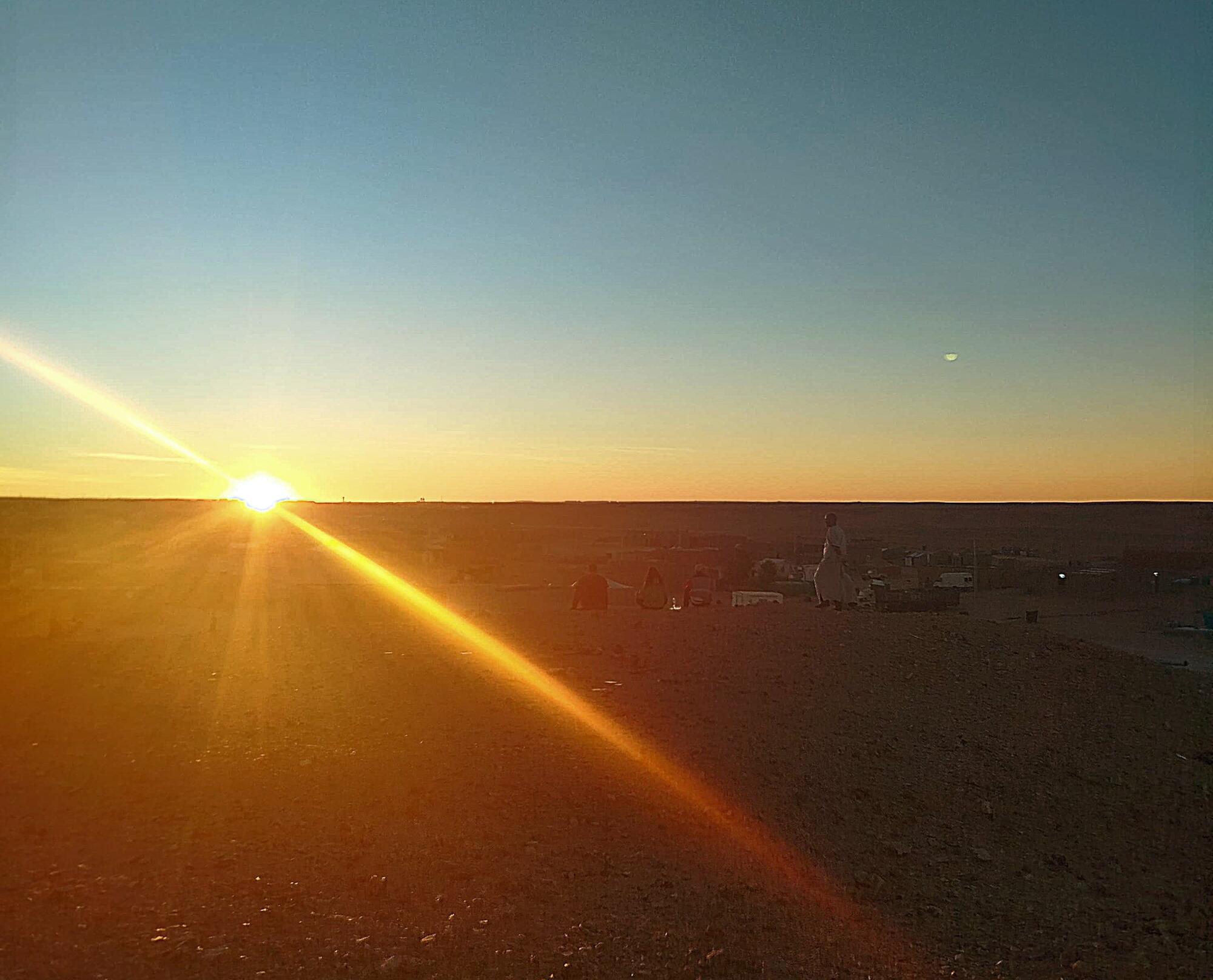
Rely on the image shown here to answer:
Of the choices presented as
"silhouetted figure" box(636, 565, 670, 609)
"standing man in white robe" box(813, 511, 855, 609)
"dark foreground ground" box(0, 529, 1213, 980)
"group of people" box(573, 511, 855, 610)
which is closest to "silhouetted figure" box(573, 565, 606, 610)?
"group of people" box(573, 511, 855, 610)

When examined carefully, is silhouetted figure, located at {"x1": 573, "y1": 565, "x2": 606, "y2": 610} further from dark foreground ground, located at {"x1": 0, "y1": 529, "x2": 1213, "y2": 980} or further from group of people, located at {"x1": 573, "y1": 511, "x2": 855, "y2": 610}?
dark foreground ground, located at {"x1": 0, "y1": 529, "x2": 1213, "y2": 980}

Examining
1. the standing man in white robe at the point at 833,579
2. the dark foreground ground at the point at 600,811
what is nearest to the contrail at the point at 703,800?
the dark foreground ground at the point at 600,811

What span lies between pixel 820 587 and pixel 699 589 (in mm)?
12005

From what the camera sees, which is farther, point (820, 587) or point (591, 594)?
point (591, 594)

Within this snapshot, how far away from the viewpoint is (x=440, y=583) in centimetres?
3134

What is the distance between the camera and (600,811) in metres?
8.47

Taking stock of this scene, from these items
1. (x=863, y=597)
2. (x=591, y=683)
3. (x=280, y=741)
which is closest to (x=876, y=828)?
(x=591, y=683)

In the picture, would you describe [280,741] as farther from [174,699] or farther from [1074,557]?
[1074,557]

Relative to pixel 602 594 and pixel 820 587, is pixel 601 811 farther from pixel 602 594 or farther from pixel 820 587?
pixel 602 594

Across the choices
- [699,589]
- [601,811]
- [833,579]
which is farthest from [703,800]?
[699,589]

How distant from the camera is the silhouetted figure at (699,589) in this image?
22.1 meters

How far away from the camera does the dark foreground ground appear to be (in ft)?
20.8

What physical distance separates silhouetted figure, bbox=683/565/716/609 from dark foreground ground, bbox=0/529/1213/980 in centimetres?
729

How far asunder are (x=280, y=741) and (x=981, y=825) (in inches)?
247
